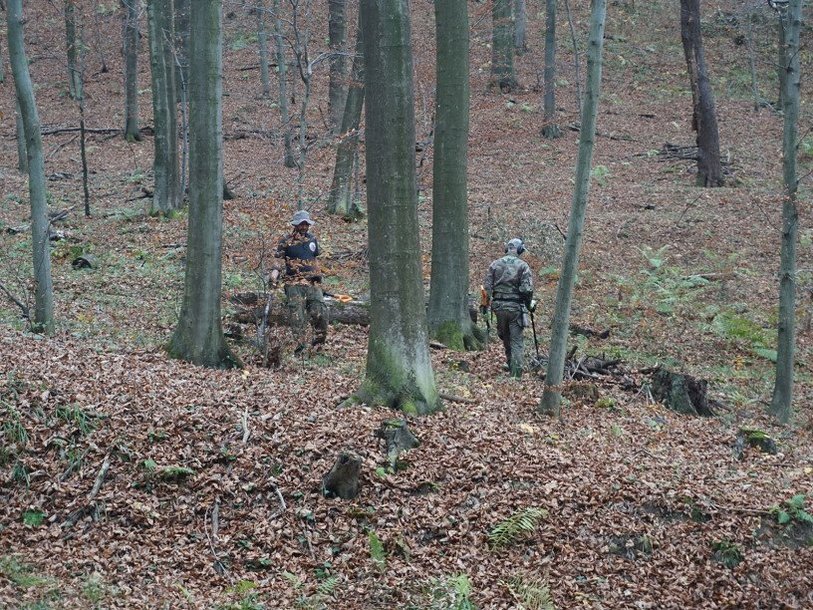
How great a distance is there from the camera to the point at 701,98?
2323 cm

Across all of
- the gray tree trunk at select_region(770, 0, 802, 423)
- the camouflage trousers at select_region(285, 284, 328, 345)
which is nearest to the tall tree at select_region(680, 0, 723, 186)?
the gray tree trunk at select_region(770, 0, 802, 423)

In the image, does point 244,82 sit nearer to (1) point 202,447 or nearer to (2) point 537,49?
(2) point 537,49

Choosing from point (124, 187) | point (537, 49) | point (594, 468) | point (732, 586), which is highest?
point (537, 49)

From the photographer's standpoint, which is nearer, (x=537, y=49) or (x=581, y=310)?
(x=581, y=310)

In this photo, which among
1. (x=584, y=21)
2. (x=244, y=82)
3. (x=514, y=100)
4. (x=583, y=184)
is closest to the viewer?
(x=583, y=184)

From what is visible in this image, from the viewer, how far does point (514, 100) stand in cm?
3353

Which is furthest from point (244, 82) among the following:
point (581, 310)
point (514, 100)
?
point (581, 310)

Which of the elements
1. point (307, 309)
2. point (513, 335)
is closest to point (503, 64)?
point (513, 335)

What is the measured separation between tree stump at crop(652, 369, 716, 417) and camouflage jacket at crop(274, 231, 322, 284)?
4.90m

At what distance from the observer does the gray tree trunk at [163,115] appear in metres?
19.8

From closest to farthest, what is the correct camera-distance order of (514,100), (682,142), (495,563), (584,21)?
1. (495,563)
2. (682,142)
3. (514,100)
4. (584,21)

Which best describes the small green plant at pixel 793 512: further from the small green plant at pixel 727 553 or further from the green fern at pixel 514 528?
the green fern at pixel 514 528

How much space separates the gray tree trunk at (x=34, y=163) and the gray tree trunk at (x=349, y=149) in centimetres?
817

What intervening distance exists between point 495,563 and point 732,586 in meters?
1.94
